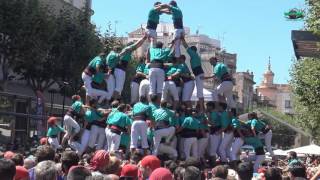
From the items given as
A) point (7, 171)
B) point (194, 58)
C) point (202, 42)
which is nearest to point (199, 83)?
point (194, 58)

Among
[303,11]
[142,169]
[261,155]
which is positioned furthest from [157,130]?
[303,11]

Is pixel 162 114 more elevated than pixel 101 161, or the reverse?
pixel 162 114

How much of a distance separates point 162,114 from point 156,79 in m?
1.80

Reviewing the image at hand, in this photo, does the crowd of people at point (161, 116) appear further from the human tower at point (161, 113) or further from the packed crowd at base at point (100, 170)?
the packed crowd at base at point (100, 170)

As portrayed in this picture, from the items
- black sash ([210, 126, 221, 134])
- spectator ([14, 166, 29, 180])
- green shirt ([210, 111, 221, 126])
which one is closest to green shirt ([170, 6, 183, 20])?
green shirt ([210, 111, 221, 126])

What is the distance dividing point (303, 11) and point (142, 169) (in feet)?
74.4

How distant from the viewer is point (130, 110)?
733 inches

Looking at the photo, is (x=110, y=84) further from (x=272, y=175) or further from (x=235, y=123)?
(x=272, y=175)

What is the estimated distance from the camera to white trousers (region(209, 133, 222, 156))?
18953 millimetres

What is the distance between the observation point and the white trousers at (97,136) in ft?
59.1

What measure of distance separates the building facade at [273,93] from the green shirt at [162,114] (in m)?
130

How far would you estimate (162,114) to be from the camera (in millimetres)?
16703

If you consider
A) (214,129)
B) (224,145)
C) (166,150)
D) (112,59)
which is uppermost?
(112,59)

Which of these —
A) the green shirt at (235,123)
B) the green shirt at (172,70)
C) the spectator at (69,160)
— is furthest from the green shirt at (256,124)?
the spectator at (69,160)
